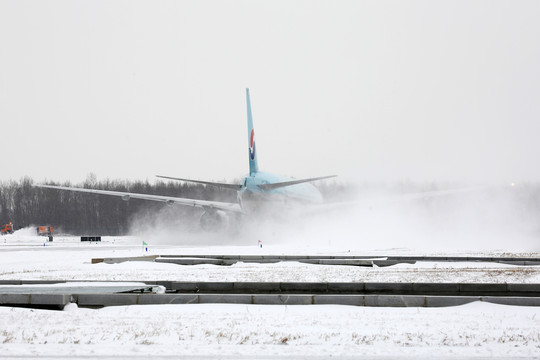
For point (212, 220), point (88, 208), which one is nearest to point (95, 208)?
point (88, 208)

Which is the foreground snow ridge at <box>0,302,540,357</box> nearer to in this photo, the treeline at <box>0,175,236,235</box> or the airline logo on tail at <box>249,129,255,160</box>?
the airline logo on tail at <box>249,129,255,160</box>

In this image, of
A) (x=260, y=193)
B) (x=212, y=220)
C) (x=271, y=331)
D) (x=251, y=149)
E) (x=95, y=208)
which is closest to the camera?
(x=271, y=331)

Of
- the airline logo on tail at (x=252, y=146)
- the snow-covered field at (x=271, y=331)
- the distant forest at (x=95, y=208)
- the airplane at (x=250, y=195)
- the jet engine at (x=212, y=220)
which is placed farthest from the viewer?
the distant forest at (x=95, y=208)

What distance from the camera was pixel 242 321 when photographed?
10.4 m

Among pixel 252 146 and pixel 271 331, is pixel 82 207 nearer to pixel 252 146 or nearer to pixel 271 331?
pixel 252 146

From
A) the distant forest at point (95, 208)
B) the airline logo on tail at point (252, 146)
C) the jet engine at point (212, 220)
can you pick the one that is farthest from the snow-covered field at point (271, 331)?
the distant forest at point (95, 208)

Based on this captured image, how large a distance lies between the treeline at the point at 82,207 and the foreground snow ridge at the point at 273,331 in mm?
102013

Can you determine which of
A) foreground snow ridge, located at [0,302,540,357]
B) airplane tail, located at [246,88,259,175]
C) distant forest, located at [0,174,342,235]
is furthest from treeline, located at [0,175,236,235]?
foreground snow ridge, located at [0,302,540,357]

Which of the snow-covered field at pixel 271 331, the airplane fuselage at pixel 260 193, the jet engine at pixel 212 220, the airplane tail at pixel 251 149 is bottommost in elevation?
the snow-covered field at pixel 271 331

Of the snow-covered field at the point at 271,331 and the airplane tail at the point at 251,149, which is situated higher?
the airplane tail at the point at 251,149

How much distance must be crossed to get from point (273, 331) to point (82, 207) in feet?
454

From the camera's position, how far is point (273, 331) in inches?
371

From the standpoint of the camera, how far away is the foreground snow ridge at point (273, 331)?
8.17 meters

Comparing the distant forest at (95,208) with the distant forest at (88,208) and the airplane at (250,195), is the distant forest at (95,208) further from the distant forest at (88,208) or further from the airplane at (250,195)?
the airplane at (250,195)
